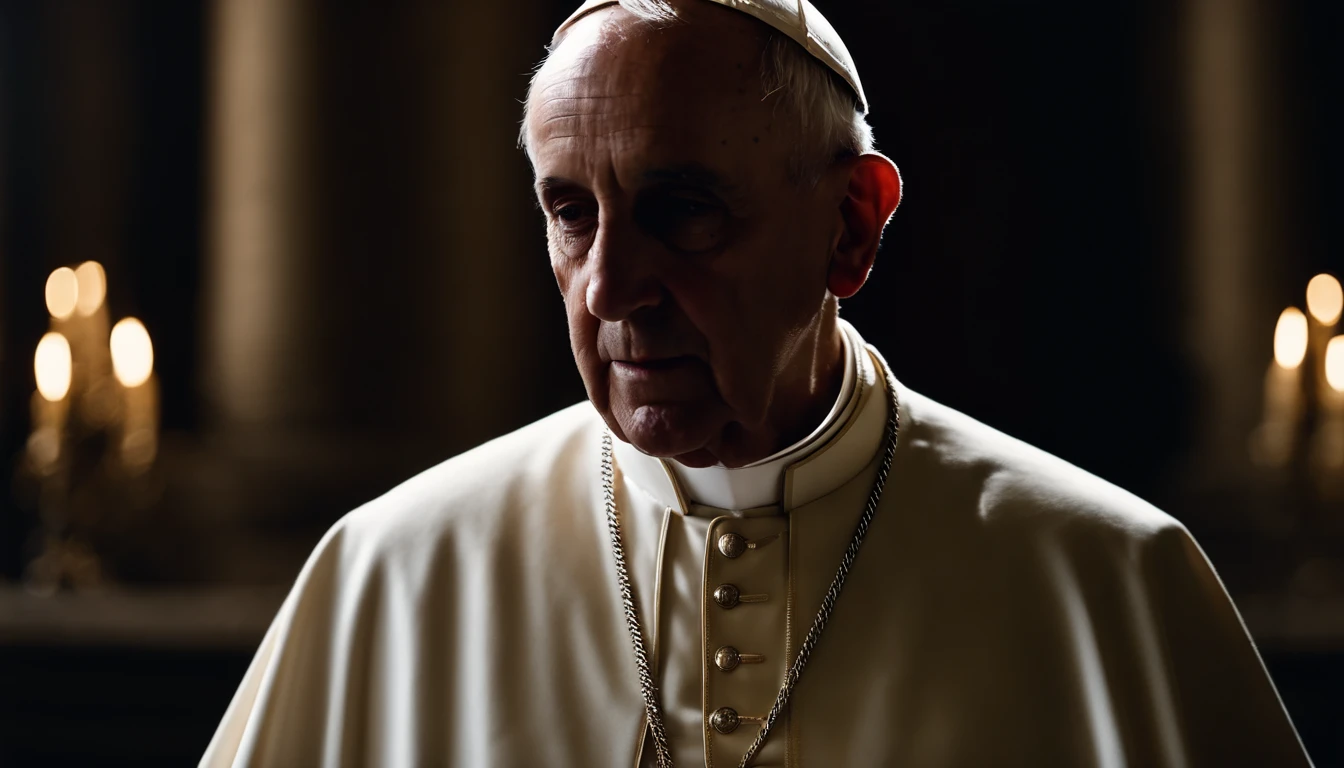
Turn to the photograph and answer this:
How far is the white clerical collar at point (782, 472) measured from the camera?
68.4 inches

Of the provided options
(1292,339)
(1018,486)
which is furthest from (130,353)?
(1292,339)

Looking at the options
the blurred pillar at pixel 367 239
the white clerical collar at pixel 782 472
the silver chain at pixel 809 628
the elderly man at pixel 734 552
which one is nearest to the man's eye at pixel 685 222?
the elderly man at pixel 734 552

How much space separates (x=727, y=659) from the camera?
1634mm

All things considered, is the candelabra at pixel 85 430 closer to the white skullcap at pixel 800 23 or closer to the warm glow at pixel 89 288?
the warm glow at pixel 89 288

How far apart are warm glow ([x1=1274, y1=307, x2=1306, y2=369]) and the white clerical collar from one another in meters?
3.18

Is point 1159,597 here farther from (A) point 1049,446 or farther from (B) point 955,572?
(A) point 1049,446

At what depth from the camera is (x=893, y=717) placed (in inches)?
63.1

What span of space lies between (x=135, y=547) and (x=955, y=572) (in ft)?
16.9

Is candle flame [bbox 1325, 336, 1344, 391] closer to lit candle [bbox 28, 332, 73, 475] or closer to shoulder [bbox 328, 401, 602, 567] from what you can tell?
shoulder [bbox 328, 401, 602, 567]

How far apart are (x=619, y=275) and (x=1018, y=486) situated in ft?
2.26

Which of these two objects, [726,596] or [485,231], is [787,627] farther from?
[485,231]

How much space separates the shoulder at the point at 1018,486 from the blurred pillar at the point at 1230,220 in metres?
4.62

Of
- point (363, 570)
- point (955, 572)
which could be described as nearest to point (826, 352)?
point (955, 572)

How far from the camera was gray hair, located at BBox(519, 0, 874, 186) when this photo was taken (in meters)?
1.56
